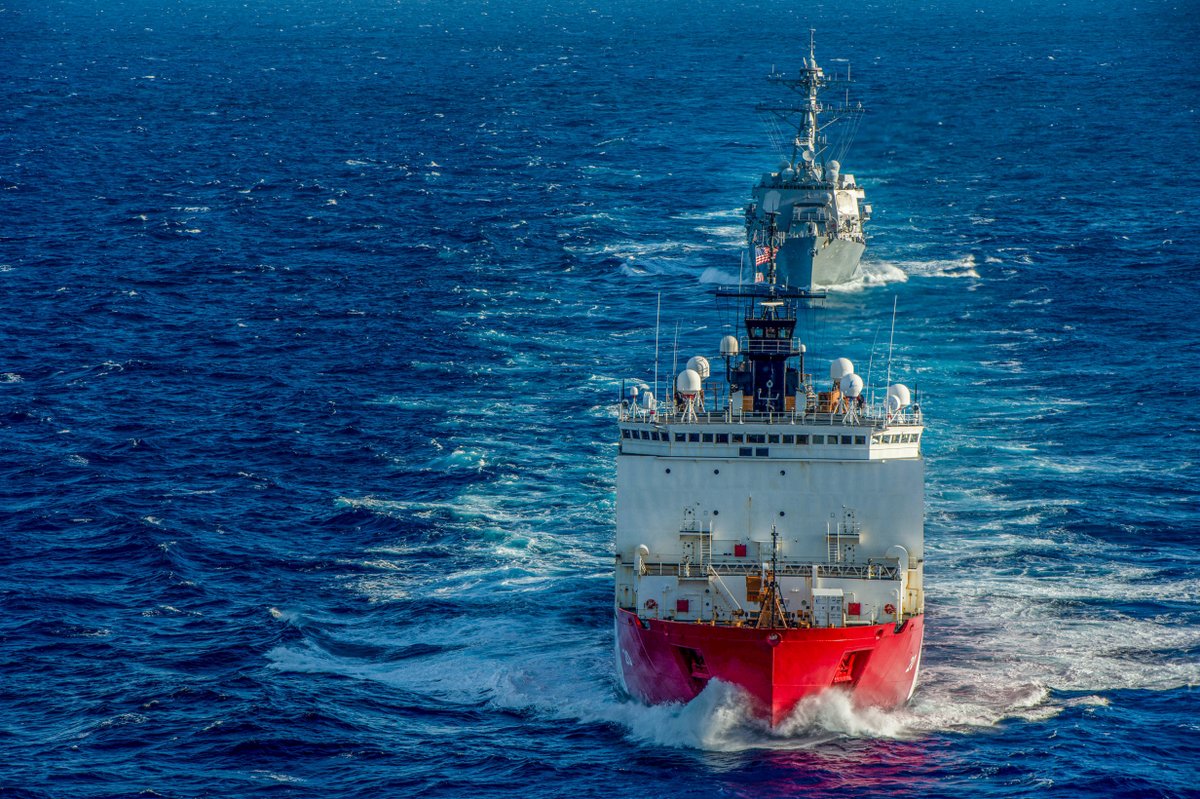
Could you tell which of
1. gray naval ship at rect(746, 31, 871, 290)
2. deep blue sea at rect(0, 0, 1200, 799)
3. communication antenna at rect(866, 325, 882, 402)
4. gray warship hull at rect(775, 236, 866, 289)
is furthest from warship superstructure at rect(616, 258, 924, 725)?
gray warship hull at rect(775, 236, 866, 289)

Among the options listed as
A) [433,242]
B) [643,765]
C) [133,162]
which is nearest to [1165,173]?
[433,242]

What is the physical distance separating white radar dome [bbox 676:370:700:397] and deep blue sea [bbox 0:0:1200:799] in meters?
10.7

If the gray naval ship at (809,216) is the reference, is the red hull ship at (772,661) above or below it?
below

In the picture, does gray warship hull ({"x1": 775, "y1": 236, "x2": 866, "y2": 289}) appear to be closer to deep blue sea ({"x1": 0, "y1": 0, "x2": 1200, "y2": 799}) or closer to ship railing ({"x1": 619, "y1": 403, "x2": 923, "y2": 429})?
deep blue sea ({"x1": 0, "y1": 0, "x2": 1200, "y2": 799})

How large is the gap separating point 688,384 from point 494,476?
943 inches

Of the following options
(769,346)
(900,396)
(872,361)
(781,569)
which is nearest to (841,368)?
(900,396)

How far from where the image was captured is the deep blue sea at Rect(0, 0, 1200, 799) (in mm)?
56188

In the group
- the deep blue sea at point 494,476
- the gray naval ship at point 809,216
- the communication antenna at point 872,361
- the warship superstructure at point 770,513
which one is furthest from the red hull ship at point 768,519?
the gray naval ship at point 809,216

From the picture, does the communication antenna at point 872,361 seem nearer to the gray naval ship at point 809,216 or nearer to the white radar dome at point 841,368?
the gray naval ship at point 809,216

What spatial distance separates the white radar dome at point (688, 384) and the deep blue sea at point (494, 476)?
10.7 m

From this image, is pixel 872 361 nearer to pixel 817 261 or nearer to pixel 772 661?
pixel 817 261

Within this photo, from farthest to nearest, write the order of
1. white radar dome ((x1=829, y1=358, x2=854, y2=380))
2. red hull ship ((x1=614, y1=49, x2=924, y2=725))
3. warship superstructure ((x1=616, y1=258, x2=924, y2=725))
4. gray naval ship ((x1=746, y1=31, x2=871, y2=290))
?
gray naval ship ((x1=746, y1=31, x2=871, y2=290))
white radar dome ((x1=829, y1=358, x2=854, y2=380))
warship superstructure ((x1=616, y1=258, x2=924, y2=725))
red hull ship ((x1=614, y1=49, x2=924, y2=725))

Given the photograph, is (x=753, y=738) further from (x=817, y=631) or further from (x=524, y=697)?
(x=524, y=697)

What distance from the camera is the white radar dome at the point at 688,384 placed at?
207 feet
